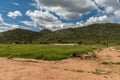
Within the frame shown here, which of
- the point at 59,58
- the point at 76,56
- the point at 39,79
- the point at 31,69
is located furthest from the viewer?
the point at 76,56

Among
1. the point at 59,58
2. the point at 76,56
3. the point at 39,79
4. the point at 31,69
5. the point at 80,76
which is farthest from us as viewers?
the point at 76,56

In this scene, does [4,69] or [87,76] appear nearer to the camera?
[87,76]

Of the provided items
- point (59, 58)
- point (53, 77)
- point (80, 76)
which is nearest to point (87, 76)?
point (80, 76)

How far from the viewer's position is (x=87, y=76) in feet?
93.0

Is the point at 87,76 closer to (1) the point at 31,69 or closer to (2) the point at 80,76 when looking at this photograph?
(2) the point at 80,76

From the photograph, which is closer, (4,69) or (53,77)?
(53,77)

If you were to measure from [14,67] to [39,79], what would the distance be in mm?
6876

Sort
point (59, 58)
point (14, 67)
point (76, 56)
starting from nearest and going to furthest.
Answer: point (14, 67), point (59, 58), point (76, 56)

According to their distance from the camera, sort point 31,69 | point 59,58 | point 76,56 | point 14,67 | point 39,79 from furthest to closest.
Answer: point 76,56 < point 59,58 < point 14,67 < point 31,69 < point 39,79

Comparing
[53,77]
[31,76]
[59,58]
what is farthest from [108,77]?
[59,58]

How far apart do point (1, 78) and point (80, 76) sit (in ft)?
28.6

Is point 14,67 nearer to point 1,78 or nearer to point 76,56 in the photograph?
point 1,78

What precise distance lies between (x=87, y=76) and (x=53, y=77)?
13.2 ft

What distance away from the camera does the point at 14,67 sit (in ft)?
105
